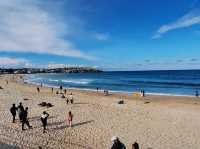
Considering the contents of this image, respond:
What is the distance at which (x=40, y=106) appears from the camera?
27453mm

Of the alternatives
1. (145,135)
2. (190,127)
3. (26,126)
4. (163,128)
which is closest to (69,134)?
(26,126)

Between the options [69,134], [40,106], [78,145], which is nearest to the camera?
[78,145]

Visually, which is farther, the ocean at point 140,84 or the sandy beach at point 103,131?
the ocean at point 140,84

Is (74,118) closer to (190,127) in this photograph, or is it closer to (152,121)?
(152,121)

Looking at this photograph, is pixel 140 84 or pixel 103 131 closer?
pixel 103 131

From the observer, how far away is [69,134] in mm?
16953

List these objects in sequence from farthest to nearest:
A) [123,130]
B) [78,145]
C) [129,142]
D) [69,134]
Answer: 1. [123,130]
2. [69,134]
3. [129,142]
4. [78,145]

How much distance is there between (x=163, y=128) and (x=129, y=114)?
5452 mm

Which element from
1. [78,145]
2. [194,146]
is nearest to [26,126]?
[78,145]

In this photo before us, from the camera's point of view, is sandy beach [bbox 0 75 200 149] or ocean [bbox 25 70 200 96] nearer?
sandy beach [bbox 0 75 200 149]

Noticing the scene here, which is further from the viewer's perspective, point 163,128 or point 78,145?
point 163,128

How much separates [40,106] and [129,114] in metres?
8.64

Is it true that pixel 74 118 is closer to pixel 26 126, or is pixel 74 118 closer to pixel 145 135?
pixel 26 126

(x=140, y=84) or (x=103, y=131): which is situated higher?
(x=140, y=84)
